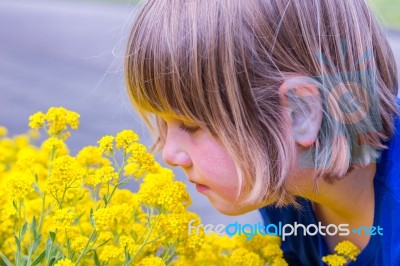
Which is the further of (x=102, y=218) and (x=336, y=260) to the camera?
(x=336, y=260)

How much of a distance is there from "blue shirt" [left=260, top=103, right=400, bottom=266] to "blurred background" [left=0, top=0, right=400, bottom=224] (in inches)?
23.1

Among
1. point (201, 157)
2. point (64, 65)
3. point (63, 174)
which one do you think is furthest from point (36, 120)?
point (64, 65)

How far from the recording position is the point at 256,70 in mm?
1006

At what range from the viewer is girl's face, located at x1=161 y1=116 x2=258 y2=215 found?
1050 mm

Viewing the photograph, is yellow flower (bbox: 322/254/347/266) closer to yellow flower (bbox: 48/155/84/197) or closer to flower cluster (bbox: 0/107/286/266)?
flower cluster (bbox: 0/107/286/266)

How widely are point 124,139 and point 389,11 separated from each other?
0.72m

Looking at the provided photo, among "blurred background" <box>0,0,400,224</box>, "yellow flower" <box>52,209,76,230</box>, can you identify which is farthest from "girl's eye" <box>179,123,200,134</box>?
"blurred background" <box>0,0,400,224</box>

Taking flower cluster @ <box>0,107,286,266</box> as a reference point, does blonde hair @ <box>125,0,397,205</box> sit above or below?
above

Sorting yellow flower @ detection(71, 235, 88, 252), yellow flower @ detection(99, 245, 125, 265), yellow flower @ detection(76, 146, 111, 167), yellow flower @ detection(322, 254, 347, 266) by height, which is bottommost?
yellow flower @ detection(322, 254, 347, 266)

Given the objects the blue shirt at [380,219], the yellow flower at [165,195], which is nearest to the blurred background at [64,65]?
the blue shirt at [380,219]

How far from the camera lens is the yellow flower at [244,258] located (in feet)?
3.70

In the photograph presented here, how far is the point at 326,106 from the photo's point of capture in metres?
1.03

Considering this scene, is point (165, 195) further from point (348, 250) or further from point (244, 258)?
point (348, 250)

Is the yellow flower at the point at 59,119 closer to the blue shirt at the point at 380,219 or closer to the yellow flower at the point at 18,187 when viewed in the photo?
the yellow flower at the point at 18,187
